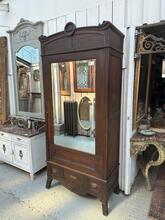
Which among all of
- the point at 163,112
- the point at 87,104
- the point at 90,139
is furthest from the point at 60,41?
the point at 163,112

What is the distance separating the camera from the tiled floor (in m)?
1.95

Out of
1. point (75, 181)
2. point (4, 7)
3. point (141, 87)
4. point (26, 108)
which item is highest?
point (4, 7)

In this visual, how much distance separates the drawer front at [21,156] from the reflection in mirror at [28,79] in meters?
0.66

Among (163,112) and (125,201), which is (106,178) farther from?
(163,112)

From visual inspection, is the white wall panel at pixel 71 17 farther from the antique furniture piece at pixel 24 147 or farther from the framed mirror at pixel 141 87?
the antique furniture piece at pixel 24 147

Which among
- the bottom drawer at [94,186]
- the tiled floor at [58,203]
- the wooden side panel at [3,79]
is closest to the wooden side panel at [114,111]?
the bottom drawer at [94,186]

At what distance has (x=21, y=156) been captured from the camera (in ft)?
8.87

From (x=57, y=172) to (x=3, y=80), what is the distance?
1947mm

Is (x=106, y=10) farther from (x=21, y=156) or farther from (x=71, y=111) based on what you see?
(x=21, y=156)

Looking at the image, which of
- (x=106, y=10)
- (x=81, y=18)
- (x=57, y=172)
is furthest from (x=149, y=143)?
(x=81, y=18)

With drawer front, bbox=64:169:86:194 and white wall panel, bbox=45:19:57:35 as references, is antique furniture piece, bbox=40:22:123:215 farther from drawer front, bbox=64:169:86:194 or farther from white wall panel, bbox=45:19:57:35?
white wall panel, bbox=45:19:57:35

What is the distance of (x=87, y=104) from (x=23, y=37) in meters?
1.75

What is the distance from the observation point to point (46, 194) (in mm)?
2322

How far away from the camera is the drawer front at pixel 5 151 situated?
2866mm
